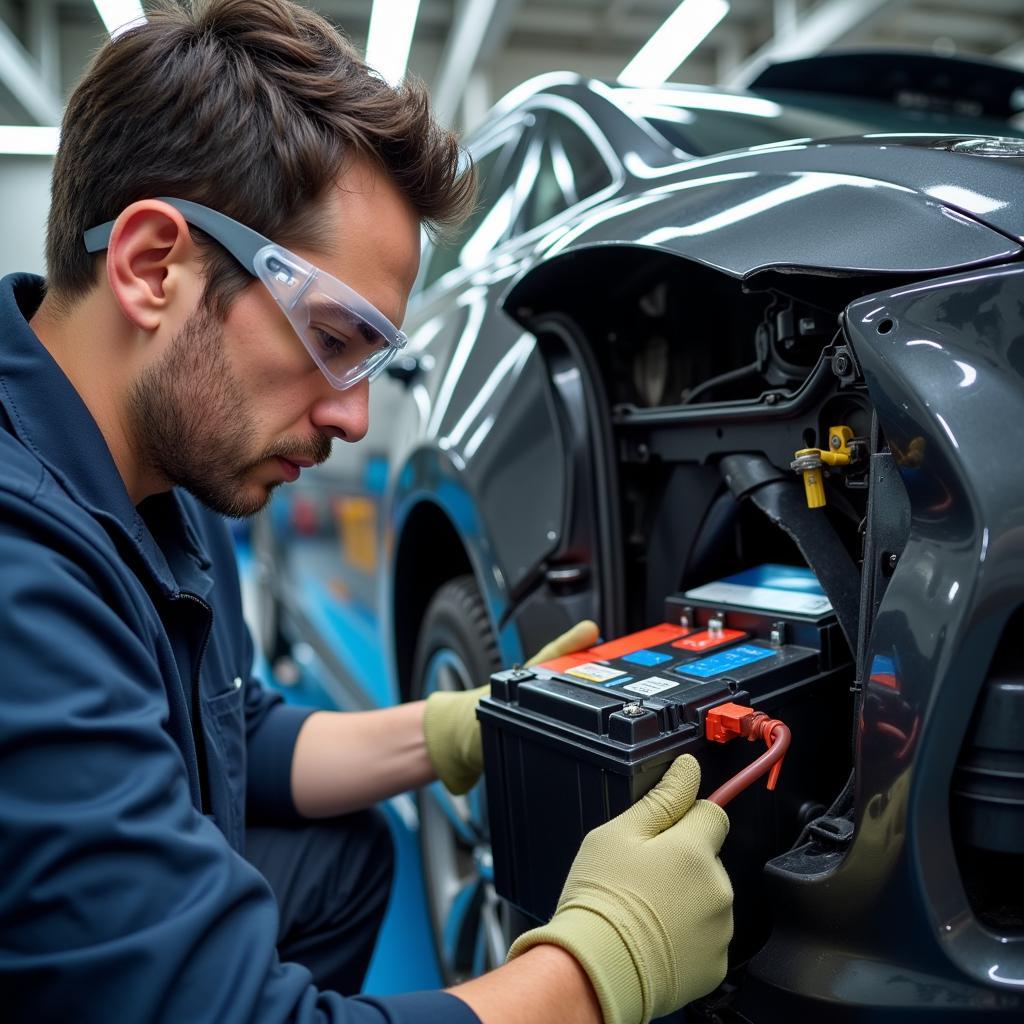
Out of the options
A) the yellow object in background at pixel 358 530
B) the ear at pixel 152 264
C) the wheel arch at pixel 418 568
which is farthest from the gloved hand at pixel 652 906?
the yellow object in background at pixel 358 530

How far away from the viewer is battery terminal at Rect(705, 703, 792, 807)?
2.71 ft

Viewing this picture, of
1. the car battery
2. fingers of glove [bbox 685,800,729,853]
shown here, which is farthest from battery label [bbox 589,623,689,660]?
fingers of glove [bbox 685,800,729,853]

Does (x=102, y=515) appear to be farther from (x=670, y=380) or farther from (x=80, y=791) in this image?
(x=670, y=380)

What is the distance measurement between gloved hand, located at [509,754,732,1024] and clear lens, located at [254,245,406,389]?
1.75 ft

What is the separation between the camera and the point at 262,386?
925 mm

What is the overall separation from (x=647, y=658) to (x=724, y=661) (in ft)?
0.28

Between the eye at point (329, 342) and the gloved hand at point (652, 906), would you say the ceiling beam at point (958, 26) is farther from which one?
the gloved hand at point (652, 906)

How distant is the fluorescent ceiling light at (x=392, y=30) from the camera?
18.1 ft

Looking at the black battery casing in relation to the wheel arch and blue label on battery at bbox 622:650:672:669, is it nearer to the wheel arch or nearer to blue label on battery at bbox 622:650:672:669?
blue label on battery at bbox 622:650:672:669

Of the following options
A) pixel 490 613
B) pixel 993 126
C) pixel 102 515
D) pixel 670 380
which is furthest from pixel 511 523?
pixel 993 126

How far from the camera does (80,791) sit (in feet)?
2.06

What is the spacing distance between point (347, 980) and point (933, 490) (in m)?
1.17

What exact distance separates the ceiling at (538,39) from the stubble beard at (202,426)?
6.60 m

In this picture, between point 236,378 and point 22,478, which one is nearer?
point 22,478
